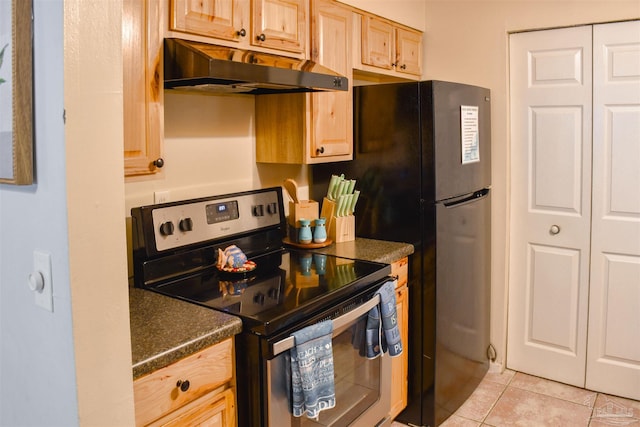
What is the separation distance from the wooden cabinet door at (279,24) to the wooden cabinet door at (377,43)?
1.74 ft

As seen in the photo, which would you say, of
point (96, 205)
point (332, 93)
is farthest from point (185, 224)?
point (96, 205)

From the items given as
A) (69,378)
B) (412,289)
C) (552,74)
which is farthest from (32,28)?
(552,74)

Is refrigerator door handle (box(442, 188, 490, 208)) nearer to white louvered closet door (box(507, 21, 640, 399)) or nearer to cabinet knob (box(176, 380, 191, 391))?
white louvered closet door (box(507, 21, 640, 399))

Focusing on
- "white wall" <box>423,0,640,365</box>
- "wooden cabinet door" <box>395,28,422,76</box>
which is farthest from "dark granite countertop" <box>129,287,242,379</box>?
"white wall" <box>423,0,640,365</box>

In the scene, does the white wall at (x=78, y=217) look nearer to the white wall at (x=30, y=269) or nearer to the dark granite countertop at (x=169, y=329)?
the white wall at (x=30, y=269)

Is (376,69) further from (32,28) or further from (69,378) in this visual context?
(69,378)

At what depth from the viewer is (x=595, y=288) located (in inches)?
118

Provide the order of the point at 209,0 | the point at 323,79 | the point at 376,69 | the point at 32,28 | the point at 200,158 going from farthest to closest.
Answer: the point at 376,69 → the point at 200,158 → the point at 323,79 → the point at 209,0 → the point at 32,28

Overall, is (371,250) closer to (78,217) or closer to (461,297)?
(461,297)

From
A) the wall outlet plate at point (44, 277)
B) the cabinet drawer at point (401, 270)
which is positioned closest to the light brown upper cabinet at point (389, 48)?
the cabinet drawer at point (401, 270)

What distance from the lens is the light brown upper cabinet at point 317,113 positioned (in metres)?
2.45

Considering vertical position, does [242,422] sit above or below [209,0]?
below

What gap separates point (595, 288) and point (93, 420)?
2699mm

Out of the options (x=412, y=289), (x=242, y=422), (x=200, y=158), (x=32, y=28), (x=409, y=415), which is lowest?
(x=409, y=415)
